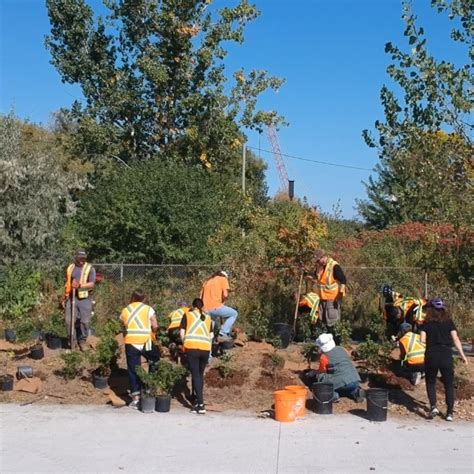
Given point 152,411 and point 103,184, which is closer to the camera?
point 152,411

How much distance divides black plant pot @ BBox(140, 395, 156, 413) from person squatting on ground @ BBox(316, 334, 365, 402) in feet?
7.93

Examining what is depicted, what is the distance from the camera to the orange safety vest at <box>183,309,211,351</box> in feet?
33.2

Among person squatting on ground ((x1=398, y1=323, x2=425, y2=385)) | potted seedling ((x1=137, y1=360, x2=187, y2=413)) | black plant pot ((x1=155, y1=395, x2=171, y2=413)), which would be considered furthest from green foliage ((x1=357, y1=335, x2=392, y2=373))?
black plant pot ((x1=155, y1=395, x2=171, y2=413))

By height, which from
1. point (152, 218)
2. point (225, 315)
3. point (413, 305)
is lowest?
point (225, 315)

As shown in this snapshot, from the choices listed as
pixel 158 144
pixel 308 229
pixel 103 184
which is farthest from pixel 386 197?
pixel 308 229

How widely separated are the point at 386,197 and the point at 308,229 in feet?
71.2

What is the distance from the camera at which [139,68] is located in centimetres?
2298

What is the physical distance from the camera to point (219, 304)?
42.9ft

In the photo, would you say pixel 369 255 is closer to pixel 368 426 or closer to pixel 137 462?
pixel 368 426

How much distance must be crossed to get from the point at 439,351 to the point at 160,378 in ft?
12.3

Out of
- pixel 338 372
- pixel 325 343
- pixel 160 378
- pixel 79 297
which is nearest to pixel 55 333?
pixel 79 297

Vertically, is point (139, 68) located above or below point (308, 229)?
above

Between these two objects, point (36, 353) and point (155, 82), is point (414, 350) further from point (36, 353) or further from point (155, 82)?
point (155, 82)

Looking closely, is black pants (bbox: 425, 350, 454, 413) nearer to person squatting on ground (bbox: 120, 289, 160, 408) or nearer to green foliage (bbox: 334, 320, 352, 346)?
green foliage (bbox: 334, 320, 352, 346)
